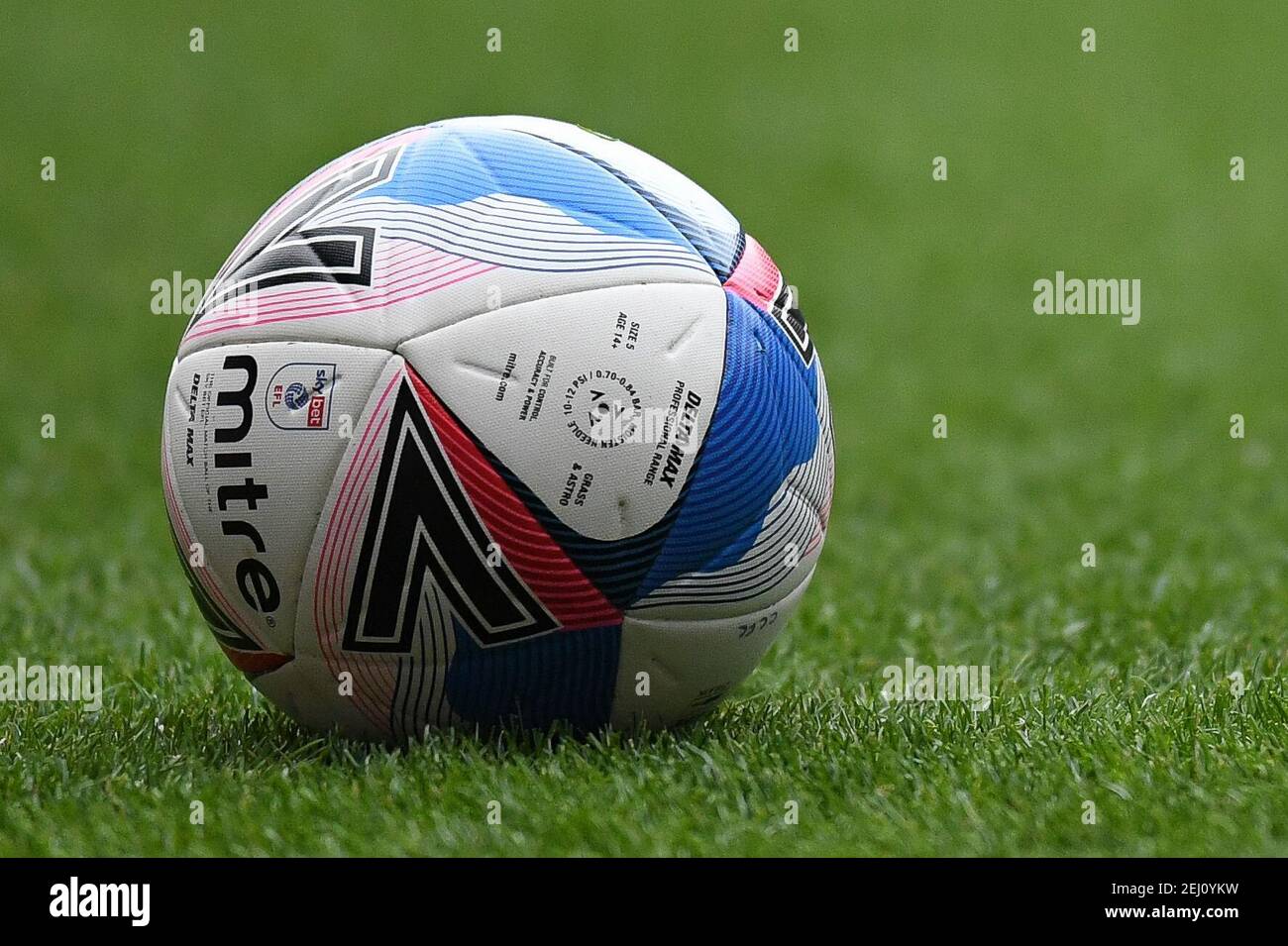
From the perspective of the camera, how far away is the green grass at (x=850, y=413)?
410 cm

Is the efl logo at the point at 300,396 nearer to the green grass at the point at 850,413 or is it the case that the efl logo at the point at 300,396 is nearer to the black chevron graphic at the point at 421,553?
the black chevron graphic at the point at 421,553

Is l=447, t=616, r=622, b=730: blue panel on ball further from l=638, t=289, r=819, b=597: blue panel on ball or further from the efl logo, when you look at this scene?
the efl logo

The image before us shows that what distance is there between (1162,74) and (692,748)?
58.5 ft

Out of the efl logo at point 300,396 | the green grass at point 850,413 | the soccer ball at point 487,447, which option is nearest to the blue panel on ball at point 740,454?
the soccer ball at point 487,447

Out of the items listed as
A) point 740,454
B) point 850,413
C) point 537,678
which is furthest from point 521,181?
point 850,413

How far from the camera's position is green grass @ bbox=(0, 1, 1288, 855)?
4.10 meters

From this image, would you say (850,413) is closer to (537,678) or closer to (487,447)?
(537,678)

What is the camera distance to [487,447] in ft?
13.3

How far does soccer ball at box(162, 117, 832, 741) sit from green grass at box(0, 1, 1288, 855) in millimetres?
296

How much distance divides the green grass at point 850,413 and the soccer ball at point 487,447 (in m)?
0.30

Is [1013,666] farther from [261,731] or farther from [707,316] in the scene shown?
[261,731]

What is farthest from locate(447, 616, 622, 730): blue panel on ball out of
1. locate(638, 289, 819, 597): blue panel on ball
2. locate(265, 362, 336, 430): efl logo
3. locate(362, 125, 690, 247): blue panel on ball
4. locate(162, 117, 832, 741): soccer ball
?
locate(362, 125, 690, 247): blue panel on ball

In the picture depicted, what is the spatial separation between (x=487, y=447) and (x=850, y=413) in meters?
6.86

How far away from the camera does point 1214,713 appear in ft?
15.6
